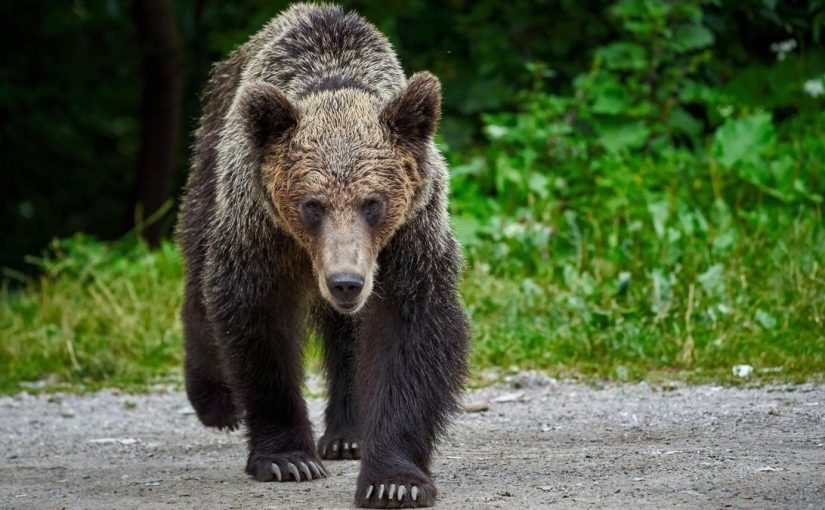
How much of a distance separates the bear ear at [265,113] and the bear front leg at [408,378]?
72cm

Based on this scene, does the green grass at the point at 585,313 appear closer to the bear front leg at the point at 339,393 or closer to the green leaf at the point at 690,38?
the bear front leg at the point at 339,393

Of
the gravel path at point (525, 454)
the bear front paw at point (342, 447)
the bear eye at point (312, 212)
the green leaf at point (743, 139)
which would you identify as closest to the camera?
the gravel path at point (525, 454)

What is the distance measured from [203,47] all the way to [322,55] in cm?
1017

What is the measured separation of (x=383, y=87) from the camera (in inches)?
208

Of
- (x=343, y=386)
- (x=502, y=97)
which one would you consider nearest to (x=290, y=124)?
(x=343, y=386)

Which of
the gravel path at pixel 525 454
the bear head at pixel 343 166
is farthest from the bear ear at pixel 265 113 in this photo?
the gravel path at pixel 525 454

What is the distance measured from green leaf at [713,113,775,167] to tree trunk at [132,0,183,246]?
637 cm

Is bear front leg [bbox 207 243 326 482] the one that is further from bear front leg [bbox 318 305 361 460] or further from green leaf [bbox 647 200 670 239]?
green leaf [bbox 647 200 670 239]

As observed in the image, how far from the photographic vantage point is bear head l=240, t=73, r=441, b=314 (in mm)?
4512

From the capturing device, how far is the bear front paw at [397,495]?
4.49 meters

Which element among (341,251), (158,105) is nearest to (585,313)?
(341,251)

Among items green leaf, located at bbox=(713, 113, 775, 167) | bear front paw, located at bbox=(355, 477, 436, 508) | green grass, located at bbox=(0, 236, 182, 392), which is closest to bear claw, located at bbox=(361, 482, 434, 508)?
bear front paw, located at bbox=(355, 477, 436, 508)

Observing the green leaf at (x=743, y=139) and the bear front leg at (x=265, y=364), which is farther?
the green leaf at (x=743, y=139)

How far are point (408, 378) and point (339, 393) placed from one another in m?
1.23
